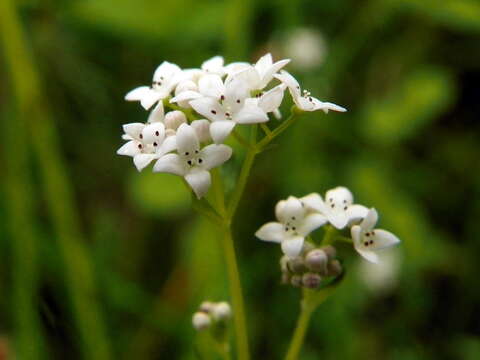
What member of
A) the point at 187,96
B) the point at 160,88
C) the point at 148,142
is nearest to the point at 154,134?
the point at 148,142

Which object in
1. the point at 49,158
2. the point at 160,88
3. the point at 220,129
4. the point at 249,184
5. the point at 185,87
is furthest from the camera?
the point at 249,184

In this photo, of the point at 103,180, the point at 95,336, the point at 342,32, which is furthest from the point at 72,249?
the point at 342,32

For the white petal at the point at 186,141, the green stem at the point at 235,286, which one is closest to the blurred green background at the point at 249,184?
the green stem at the point at 235,286

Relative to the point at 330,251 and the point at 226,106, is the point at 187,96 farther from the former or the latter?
the point at 330,251

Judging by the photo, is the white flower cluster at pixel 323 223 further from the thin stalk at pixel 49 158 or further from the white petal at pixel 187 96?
the thin stalk at pixel 49 158

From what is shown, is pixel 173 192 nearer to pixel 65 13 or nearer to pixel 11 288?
pixel 11 288

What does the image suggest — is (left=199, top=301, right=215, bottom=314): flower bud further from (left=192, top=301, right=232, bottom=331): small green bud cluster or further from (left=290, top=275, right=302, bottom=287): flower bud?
(left=290, top=275, right=302, bottom=287): flower bud
